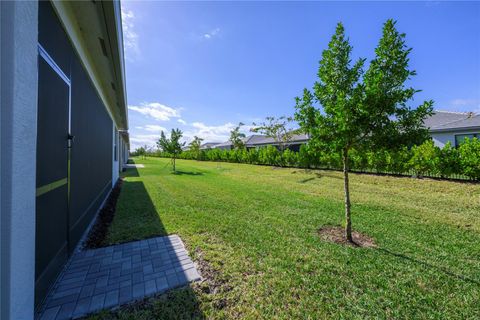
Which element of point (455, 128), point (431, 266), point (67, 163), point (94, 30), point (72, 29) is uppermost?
point (94, 30)

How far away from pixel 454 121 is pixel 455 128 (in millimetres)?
1814

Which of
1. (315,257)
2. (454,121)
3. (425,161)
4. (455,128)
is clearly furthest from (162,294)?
(454,121)

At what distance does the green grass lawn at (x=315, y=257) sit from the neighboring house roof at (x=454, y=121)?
9060 millimetres

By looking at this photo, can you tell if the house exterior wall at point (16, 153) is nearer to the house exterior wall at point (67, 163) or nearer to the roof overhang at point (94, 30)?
the house exterior wall at point (67, 163)

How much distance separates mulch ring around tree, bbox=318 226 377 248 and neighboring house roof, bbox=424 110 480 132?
42.1 ft

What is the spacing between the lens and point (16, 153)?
133cm

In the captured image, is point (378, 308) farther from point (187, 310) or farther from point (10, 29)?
point (10, 29)

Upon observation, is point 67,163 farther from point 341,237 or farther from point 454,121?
point 454,121

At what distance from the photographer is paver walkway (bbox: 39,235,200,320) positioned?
2227 mm

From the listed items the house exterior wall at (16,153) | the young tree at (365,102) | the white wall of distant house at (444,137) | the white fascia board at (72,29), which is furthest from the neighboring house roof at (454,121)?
the house exterior wall at (16,153)

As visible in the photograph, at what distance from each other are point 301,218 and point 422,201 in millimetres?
5059

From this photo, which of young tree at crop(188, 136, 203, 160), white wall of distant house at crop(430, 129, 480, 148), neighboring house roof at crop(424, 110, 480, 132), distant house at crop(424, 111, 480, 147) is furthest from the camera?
young tree at crop(188, 136, 203, 160)

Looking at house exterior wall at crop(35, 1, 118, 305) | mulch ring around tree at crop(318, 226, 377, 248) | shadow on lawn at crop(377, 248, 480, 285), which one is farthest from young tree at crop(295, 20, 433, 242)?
house exterior wall at crop(35, 1, 118, 305)

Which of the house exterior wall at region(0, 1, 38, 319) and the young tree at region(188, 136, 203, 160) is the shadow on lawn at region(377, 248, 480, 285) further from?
the young tree at region(188, 136, 203, 160)
